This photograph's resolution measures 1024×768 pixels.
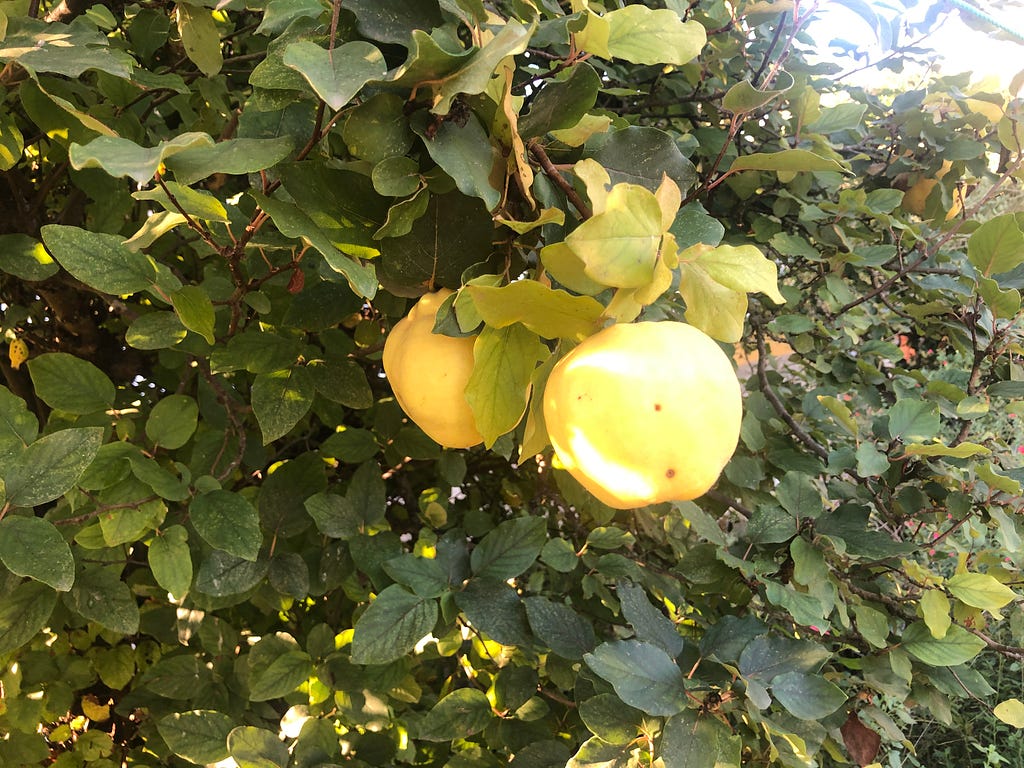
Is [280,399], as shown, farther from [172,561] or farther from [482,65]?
[482,65]

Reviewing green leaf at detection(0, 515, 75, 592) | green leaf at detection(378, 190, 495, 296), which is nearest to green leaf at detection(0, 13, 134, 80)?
green leaf at detection(378, 190, 495, 296)

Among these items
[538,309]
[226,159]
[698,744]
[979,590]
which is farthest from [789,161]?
[979,590]

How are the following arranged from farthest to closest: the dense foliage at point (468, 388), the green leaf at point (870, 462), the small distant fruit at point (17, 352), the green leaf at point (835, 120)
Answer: the small distant fruit at point (17, 352), the green leaf at point (835, 120), the green leaf at point (870, 462), the dense foliage at point (468, 388)

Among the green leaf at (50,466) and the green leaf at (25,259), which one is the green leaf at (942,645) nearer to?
the green leaf at (50,466)

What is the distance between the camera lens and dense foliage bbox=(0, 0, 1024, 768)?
15.8 inches

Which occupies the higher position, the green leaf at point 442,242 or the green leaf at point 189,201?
the green leaf at point 189,201

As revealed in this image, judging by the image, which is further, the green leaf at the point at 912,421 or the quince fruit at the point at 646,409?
the green leaf at the point at 912,421

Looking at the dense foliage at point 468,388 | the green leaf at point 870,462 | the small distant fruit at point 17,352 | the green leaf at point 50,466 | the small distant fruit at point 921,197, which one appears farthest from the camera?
the small distant fruit at point 921,197

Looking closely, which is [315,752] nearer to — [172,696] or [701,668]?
[172,696]

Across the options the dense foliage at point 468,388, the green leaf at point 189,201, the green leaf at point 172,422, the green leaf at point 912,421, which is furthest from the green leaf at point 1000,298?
the green leaf at point 172,422

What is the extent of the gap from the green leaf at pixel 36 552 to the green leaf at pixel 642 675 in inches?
15.5

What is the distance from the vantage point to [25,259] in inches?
26.8

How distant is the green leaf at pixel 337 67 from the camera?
0.32 metres

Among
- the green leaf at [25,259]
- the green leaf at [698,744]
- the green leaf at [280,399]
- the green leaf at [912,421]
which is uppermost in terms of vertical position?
the green leaf at [25,259]
